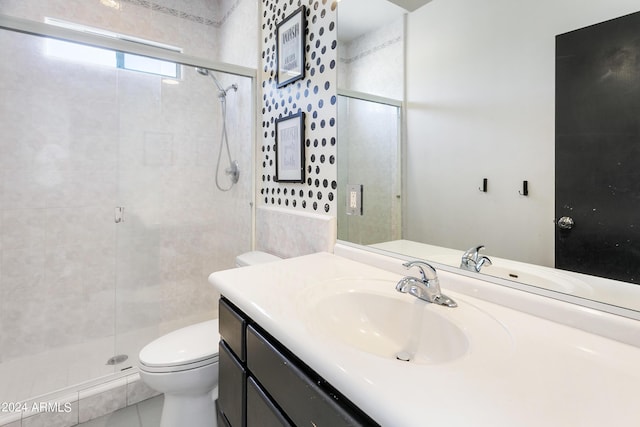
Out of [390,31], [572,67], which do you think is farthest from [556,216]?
[390,31]

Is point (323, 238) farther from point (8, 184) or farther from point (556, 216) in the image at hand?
point (8, 184)

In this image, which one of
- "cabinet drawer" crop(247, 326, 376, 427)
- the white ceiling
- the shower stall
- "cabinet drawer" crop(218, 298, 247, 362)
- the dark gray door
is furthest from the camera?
the shower stall

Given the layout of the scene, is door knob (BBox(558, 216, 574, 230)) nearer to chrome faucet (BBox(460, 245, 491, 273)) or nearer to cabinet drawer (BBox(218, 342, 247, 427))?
chrome faucet (BBox(460, 245, 491, 273))

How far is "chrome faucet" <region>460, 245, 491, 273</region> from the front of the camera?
89 centimetres

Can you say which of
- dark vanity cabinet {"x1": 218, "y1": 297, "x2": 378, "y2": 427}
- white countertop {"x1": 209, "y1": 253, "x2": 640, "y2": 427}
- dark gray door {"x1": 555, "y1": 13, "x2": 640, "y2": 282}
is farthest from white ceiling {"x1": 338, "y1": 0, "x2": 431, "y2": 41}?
dark vanity cabinet {"x1": 218, "y1": 297, "x2": 378, "y2": 427}

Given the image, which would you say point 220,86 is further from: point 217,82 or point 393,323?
point 393,323

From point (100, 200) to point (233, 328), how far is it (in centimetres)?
167

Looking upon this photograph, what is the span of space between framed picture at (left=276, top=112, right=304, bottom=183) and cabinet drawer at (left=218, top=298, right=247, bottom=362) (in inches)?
31.1

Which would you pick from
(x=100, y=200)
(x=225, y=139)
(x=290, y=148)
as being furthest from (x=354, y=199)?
(x=100, y=200)

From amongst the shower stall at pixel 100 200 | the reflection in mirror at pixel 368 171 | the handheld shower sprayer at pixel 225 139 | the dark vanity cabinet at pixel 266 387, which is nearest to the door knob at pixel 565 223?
the reflection in mirror at pixel 368 171

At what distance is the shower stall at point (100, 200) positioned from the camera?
1844mm

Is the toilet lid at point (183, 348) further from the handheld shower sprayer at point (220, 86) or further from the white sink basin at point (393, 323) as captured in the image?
the handheld shower sprayer at point (220, 86)

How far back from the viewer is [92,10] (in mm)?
2098

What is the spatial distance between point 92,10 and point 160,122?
2.96 feet
